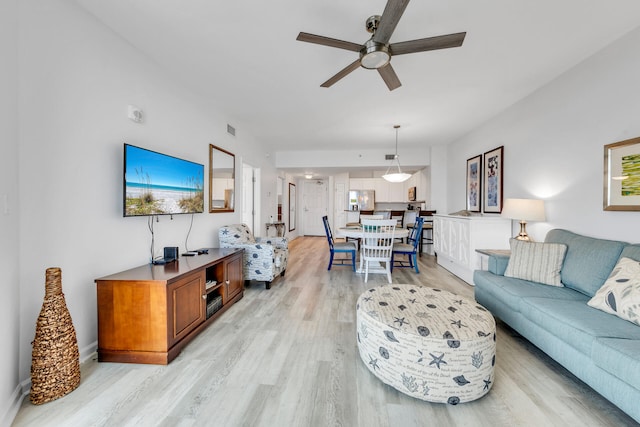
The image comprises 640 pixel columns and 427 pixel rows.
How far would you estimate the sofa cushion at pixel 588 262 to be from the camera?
6.82ft

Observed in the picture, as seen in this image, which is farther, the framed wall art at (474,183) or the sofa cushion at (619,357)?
the framed wall art at (474,183)

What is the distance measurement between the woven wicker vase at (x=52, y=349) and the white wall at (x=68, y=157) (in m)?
0.11

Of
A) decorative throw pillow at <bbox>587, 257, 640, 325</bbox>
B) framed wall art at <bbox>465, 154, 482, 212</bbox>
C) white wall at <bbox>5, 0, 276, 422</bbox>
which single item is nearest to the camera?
white wall at <bbox>5, 0, 276, 422</bbox>

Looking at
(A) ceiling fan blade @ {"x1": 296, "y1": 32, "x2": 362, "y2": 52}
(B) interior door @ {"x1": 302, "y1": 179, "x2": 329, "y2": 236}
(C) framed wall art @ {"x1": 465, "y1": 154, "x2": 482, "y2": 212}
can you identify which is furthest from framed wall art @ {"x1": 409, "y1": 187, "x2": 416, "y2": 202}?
(A) ceiling fan blade @ {"x1": 296, "y1": 32, "x2": 362, "y2": 52}

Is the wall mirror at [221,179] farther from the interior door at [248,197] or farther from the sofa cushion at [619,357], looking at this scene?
the sofa cushion at [619,357]

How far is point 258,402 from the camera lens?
1.57 metres

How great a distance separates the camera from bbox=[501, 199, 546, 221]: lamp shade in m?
3.04

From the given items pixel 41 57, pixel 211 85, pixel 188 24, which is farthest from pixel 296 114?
pixel 41 57

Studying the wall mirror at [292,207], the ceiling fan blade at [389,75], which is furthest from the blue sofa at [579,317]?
the wall mirror at [292,207]

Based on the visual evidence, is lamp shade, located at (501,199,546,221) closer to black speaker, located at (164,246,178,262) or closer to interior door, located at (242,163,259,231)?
black speaker, located at (164,246,178,262)

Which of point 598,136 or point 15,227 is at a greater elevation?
point 598,136

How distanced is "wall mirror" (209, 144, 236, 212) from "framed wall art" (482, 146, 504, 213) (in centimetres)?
414

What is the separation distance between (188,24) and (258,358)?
2.64m

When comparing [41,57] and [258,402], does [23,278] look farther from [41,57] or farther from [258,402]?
[258,402]
